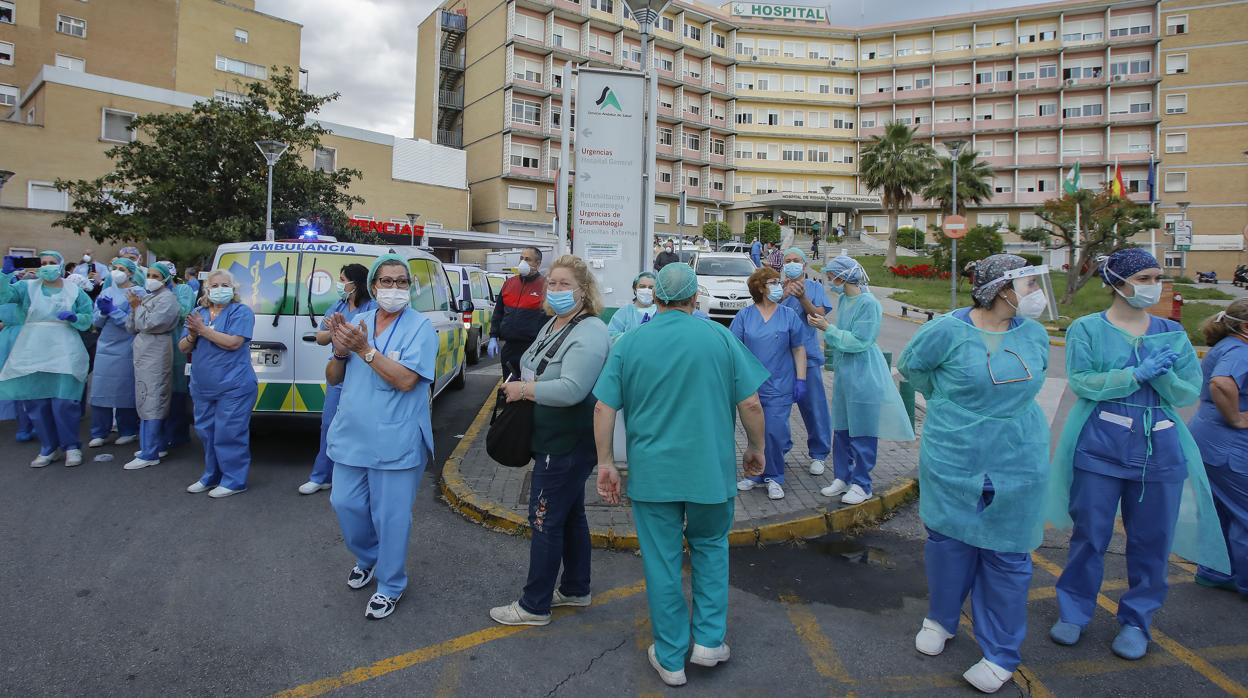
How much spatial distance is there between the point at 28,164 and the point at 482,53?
31.4m

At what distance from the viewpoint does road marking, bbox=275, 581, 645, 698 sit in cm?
304

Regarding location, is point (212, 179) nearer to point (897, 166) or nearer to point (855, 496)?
point (855, 496)

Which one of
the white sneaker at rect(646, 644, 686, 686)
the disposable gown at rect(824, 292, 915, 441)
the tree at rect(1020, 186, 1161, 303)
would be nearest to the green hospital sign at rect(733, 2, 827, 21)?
the tree at rect(1020, 186, 1161, 303)

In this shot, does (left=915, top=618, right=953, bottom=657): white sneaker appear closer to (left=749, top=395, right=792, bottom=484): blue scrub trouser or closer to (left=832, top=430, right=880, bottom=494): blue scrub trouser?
(left=832, top=430, right=880, bottom=494): blue scrub trouser

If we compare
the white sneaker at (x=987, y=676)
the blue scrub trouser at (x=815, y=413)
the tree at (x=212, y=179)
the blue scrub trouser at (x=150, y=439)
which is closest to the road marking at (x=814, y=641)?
the white sneaker at (x=987, y=676)

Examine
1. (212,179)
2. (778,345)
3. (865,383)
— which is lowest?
(865,383)

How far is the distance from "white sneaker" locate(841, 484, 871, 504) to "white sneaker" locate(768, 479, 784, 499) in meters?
0.47

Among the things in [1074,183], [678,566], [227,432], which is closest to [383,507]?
[678,566]

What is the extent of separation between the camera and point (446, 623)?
3.66 m

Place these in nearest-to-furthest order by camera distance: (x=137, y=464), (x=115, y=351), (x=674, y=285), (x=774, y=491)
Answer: (x=674, y=285), (x=774, y=491), (x=137, y=464), (x=115, y=351)

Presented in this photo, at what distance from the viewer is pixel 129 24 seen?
37.7 meters

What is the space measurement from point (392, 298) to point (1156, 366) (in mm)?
3852

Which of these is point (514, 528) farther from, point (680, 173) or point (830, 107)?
point (830, 107)

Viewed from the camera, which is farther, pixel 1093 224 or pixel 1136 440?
pixel 1093 224
